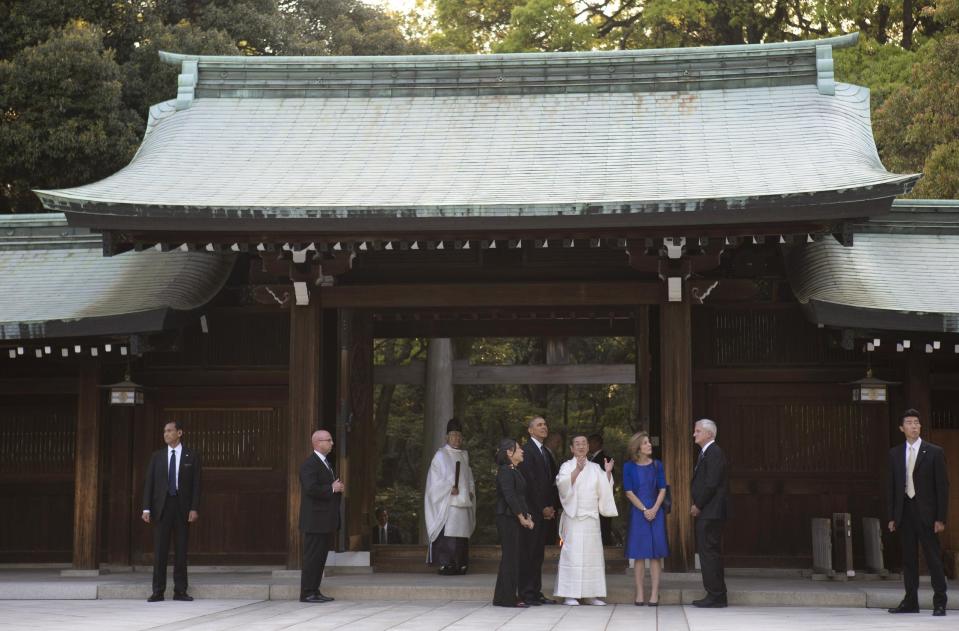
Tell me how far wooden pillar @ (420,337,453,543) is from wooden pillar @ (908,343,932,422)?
9305 millimetres

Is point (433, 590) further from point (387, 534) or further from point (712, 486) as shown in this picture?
point (387, 534)

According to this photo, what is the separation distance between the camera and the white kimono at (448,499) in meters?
13.1

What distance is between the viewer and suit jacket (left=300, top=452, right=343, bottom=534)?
36.3 feet

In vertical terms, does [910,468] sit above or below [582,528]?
above

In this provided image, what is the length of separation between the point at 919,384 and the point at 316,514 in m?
6.18

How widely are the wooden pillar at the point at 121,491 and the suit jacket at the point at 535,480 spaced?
5.11 m

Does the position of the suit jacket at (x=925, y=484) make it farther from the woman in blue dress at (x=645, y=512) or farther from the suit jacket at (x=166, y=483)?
the suit jacket at (x=166, y=483)

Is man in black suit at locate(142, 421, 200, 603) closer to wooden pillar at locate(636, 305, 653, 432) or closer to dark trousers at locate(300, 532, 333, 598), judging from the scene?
dark trousers at locate(300, 532, 333, 598)

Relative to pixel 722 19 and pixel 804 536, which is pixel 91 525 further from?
pixel 722 19

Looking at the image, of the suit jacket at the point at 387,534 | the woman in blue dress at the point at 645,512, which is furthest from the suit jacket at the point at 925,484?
the suit jacket at the point at 387,534

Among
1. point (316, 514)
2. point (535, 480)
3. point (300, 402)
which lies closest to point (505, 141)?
point (300, 402)

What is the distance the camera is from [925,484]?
10.3 meters

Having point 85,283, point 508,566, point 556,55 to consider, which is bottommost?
point 508,566

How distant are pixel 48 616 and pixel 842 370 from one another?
8.22m
